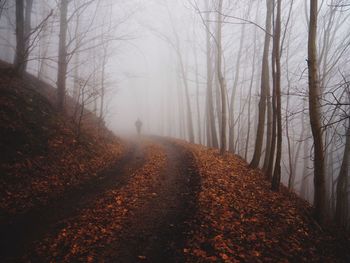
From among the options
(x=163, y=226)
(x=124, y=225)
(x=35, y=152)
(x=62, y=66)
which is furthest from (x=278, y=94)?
(x=62, y=66)

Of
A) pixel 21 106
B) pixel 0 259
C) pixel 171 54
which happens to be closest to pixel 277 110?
pixel 0 259

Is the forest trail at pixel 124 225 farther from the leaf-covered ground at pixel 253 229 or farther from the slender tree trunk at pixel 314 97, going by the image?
the slender tree trunk at pixel 314 97

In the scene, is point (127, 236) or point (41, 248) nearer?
point (41, 248)

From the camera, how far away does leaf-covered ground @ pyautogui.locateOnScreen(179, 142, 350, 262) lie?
491 centimetres

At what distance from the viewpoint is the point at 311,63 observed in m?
6.68

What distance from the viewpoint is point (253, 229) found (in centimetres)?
582

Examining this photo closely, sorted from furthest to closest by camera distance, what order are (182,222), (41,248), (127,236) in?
(182,222) → (127,236) → (41,248)

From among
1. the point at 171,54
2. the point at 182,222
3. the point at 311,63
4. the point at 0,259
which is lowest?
the point at 0,259

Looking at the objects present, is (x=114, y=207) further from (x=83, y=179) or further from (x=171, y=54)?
(x=171, y=54)

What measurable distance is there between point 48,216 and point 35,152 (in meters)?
3.28

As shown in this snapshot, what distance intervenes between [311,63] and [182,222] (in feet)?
19.0

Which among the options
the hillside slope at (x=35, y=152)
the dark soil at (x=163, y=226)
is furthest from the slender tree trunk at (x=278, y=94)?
the hillside slope at (x=35, y=152)

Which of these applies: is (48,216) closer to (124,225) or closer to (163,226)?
(124,225)

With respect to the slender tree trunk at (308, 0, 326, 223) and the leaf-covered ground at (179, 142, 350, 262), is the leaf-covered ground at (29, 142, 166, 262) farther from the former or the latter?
the slender tree trunk at (308, 0, 326, 223)
